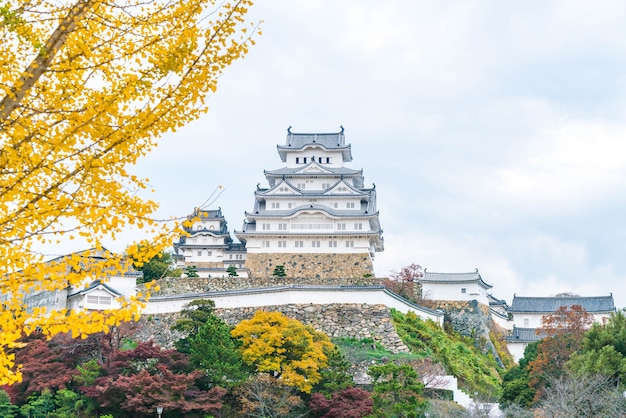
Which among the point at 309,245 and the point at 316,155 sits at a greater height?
the point at 316,155

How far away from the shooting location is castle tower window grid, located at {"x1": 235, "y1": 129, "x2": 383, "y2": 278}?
4453 centimetres

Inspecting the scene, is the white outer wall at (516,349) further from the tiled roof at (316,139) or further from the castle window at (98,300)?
the castle window at (98,300)

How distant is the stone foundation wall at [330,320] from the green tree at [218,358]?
796 cm

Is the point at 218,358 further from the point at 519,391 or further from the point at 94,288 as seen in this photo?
the point at 94,288

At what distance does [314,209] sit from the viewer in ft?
146

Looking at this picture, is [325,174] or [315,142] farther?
[315,142]

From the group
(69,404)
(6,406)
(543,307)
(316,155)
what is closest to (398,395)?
(69,404)

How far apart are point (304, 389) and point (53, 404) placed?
26.4 feet

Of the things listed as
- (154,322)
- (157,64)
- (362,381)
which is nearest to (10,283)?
(157,64)

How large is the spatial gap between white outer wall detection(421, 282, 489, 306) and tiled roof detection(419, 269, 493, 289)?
0.21 m

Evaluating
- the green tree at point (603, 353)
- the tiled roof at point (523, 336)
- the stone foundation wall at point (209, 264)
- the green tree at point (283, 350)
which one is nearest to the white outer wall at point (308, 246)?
the stone foundation wall at point (209, 264)

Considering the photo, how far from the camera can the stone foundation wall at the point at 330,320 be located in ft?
107

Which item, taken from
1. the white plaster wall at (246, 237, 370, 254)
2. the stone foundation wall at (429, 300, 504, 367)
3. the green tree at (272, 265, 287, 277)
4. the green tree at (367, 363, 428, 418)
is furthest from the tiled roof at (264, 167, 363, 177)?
the green tree at (367, 363, 428, 418)

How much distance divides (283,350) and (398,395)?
395cm
